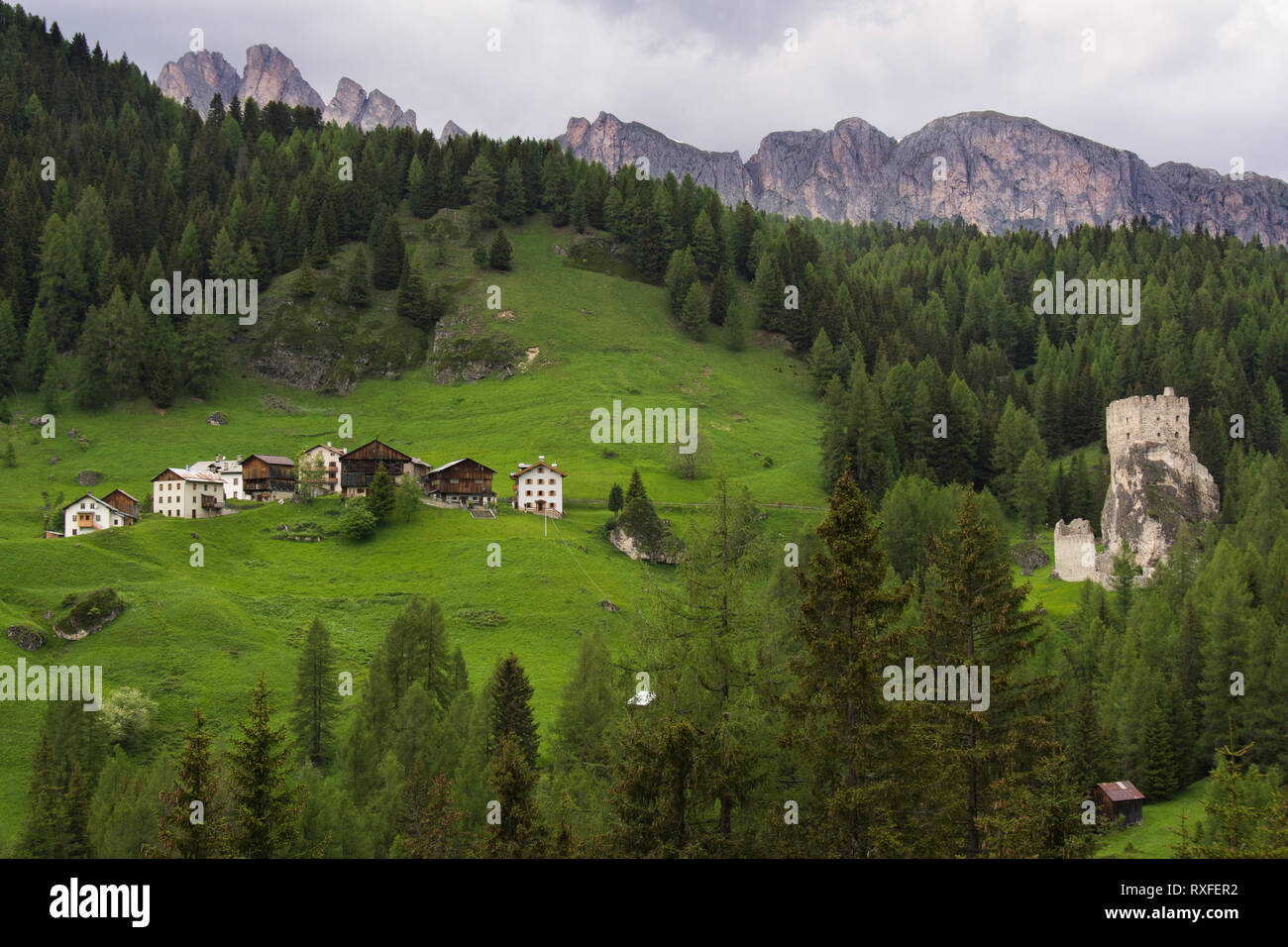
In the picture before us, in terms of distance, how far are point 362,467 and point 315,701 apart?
49354 millimetres

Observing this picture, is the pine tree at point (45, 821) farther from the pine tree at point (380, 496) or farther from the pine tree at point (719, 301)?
the pine tree at point (719, 301)

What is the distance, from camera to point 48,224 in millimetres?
152125

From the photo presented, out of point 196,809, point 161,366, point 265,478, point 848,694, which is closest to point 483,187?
point 161,366

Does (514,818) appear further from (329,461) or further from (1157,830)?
(329,461)

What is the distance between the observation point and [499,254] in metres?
173

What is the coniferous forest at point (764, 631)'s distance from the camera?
25.5 meters

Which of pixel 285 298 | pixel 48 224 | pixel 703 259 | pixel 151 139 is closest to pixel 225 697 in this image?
pixel 285 298

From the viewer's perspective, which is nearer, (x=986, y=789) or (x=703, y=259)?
(x=986, y=789)

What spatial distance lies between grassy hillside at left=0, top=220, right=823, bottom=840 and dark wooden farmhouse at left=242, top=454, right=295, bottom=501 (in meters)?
8.73

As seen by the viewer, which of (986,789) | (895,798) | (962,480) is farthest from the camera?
(962,480)

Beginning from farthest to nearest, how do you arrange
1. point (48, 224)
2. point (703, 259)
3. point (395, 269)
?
point (703, 259)
point (395, 269)
point (48, 224)
